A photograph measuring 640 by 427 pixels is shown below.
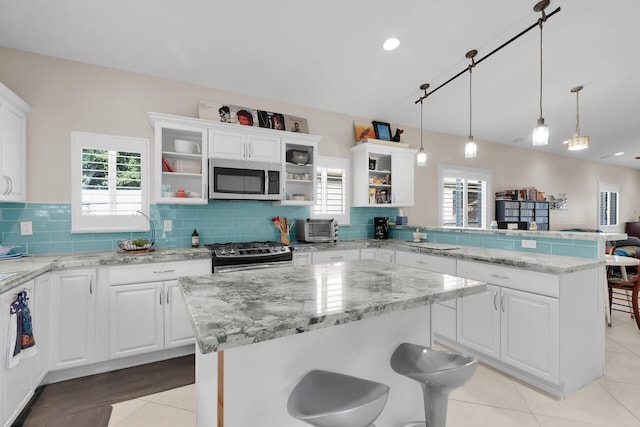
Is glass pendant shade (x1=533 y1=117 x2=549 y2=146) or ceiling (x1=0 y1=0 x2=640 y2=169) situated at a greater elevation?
ceiling (x1=0 y1=0 x2=640 y2=169)

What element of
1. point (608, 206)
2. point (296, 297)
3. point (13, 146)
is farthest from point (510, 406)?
point (608, 206)

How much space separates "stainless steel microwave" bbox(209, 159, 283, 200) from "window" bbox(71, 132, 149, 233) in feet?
2.38

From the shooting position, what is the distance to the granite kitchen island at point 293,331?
3.09ft

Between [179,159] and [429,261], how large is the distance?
282cm

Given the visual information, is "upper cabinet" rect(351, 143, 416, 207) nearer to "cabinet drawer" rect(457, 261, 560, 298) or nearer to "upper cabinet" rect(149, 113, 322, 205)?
"upper cabinet" rect(149, 113, 322, 205)

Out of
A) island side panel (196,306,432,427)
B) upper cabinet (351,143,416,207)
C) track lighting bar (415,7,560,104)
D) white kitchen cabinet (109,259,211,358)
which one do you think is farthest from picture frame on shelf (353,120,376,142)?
island side panel (196,306,432,427)

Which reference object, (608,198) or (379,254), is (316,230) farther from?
(608,198)

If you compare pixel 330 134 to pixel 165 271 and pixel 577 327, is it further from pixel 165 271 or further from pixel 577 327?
pixel 577 327

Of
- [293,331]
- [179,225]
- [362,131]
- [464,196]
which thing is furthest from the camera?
[464,196]

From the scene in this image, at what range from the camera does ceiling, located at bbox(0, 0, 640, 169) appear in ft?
7.70

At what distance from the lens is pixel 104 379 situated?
241cm

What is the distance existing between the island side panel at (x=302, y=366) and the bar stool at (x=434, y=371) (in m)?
0.12

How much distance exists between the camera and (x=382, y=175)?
174 inches

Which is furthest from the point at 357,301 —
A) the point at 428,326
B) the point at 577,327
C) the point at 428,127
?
the point at 428,127
